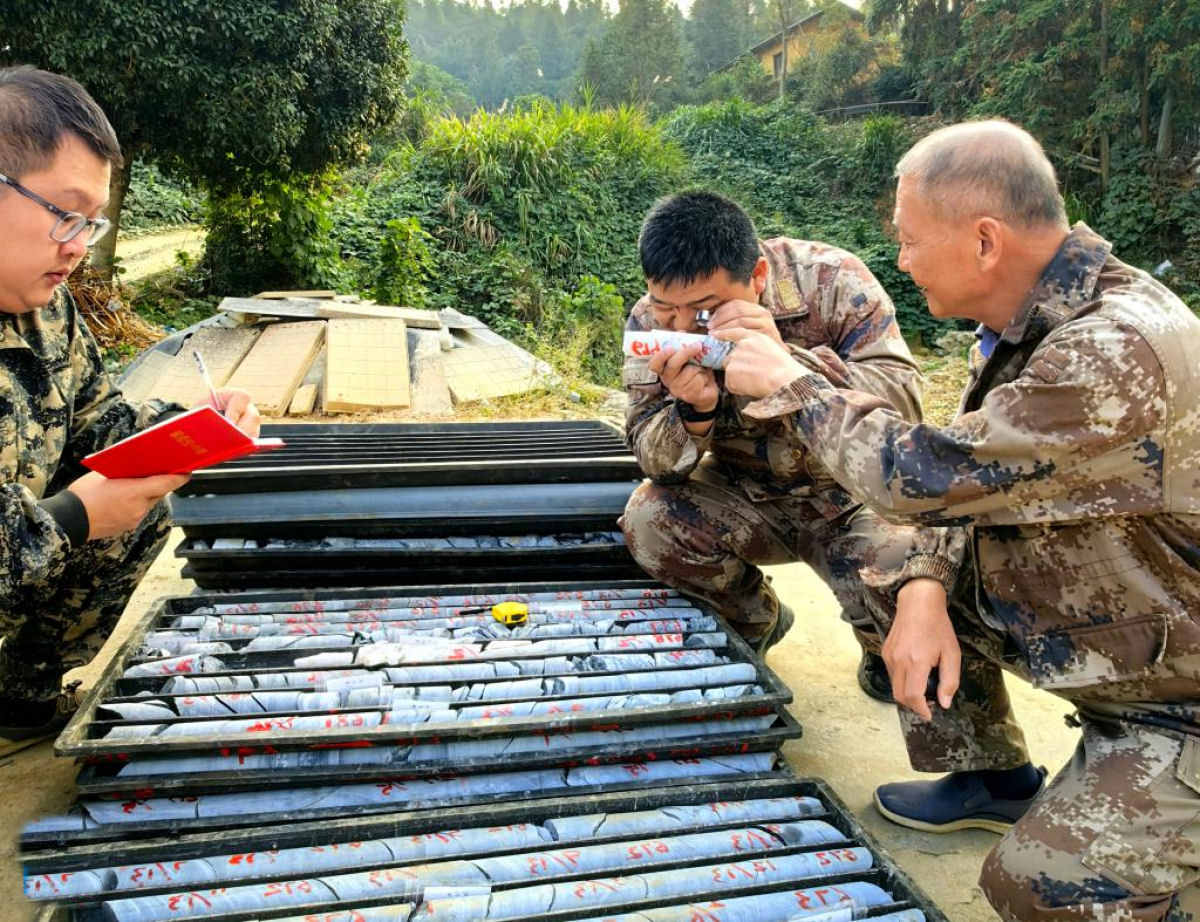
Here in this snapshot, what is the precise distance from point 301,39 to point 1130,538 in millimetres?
8384

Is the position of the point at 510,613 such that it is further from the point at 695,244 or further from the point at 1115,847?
the point at 1115,847

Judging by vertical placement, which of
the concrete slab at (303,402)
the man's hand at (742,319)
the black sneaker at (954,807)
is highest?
the man's hand at (742,319)

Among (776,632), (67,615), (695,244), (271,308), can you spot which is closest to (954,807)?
(776,632)

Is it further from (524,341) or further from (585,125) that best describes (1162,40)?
(524,341)

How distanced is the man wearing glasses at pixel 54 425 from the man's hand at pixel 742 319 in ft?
4.44

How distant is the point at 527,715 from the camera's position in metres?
1.98

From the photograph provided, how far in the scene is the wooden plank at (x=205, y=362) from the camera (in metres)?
6.48

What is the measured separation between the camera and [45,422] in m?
2.25

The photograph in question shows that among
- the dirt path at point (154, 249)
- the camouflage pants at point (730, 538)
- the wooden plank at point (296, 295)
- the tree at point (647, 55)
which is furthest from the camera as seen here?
the tree at point (647, 55)

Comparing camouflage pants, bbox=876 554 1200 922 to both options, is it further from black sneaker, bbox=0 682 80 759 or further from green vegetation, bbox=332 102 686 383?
green vegetation, bbox=332 102 686 383

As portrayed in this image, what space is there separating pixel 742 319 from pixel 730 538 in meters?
0.74

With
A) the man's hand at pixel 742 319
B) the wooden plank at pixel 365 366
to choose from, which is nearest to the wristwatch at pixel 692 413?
the man's hand at pixel 742 319

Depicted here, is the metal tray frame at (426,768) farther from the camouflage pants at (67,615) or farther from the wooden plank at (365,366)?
the wooden plank at (365,366)

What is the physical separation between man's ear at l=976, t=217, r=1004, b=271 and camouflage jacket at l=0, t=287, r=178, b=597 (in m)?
2.14
